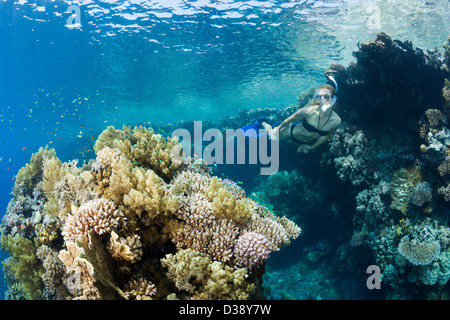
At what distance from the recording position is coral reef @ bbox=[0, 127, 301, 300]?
9.61 feet

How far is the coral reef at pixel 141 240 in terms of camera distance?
293 cm

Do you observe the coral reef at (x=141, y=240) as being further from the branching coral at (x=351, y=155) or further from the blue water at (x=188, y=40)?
the branching coral at (x=351, y=155)

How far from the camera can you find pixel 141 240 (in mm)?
3498

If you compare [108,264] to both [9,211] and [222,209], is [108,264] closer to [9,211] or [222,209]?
[222,209]

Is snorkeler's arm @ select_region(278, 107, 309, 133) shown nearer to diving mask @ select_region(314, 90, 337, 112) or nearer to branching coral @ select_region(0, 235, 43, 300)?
diving mask @ select_region(314, 90, 337, 112)

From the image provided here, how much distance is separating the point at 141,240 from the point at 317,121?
16.6 feet

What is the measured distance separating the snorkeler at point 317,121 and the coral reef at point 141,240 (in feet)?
9.62

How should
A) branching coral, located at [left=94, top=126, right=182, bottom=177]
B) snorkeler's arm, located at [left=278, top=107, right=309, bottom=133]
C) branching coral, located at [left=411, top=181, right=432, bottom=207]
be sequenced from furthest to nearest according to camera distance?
branching coral, located at [left=411, top=181, right=432, bottom=207] → snorkeler's arm, located at [left=278, top=107, right=309, bottom=133] → branching coral, located at [left=94, top=126, right=182, bottom=177]

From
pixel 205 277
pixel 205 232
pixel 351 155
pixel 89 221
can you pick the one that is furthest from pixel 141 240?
pixel 351 155

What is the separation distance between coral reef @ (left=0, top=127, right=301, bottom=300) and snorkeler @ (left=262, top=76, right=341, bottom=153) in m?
2.93

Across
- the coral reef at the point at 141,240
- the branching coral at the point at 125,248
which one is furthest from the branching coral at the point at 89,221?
the branching coral at the point at 125,248

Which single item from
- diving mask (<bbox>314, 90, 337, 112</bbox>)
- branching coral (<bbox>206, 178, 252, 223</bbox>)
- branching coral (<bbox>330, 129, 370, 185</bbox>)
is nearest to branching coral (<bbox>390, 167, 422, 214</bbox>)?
branching coral (<bbox>330, 129, 370, 185</bbox>)

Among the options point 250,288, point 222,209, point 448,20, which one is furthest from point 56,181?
point 448,20
